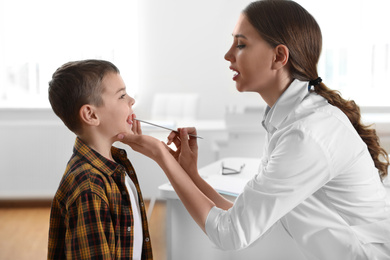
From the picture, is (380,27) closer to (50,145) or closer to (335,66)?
(335,66)

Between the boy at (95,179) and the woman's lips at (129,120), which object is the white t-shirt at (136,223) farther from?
the woman's lips at (129,120)

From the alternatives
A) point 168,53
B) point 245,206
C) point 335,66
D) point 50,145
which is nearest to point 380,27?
point 335,66

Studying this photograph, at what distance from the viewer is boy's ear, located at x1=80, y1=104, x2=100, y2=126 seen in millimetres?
1070

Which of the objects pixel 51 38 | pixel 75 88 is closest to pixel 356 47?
pixel 51 38

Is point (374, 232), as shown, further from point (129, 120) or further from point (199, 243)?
point (129, 120)

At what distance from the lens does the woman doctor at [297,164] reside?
94cm

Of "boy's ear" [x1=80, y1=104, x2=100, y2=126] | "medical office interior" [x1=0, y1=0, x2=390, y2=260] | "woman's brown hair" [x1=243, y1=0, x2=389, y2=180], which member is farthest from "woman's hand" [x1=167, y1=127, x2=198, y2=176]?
"medical office interior" [x1=0, y1=0, x2=390, y2=260]

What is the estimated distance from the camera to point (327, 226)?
1.00 metres

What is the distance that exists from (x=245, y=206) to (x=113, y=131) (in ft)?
1.22

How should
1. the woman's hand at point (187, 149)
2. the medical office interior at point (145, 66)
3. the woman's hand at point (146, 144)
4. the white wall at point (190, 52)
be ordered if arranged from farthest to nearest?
the white wall at point (190, 52), the medical office interior at point (145, 66), the woman's hand at point (187, 149), the woman's hand at point (146, 144)

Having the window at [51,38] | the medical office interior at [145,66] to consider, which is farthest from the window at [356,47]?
the window at [51,38]

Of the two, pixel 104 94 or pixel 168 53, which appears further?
pixel 168 53

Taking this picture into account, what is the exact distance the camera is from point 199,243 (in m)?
1.28

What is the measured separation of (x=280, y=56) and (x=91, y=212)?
0.53m
